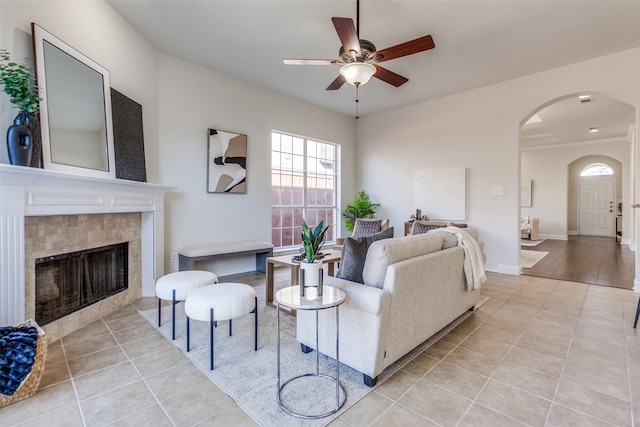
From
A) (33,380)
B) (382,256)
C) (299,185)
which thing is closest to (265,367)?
(382,256)

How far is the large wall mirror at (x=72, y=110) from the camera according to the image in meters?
2.34

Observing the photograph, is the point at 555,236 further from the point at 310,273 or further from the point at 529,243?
the point at 310,273

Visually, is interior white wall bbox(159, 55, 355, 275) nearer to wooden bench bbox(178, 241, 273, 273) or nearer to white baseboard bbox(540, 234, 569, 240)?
wooden bench bbox(178, 241, 273, 273)

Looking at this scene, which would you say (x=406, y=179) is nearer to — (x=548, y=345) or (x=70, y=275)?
(x=548, y=345)

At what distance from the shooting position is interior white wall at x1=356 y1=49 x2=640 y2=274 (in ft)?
13.4

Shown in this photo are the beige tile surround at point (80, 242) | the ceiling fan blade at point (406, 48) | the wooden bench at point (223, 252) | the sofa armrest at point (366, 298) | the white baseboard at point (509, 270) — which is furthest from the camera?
the white baseboard at point (509, 270)

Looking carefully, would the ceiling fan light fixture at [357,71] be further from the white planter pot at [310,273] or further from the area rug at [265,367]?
the area rug at [265,367]

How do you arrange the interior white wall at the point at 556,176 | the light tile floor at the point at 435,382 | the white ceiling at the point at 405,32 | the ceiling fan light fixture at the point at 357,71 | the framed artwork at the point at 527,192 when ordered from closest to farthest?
the light tile floor at the point at 435,382
the ceiling fan light fixture at the point at 357,71
the white ceiling at the point at 405,32
the interior white wall at the point at 556,176
the framed artwork at the point at 527,192

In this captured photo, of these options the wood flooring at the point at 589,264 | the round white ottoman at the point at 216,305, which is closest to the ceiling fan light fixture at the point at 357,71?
the round white ottoman at the point at 216,305

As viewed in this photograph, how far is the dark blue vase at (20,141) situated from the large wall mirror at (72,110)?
263mm

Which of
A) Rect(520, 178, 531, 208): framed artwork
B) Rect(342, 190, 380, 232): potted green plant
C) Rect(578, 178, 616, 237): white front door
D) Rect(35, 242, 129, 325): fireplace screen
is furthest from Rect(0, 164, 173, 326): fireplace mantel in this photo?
Rect(578, 178, 616, 237): white front door

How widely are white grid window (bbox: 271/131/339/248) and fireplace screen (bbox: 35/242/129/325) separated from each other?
2.63m

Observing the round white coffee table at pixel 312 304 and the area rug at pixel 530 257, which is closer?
the round white coffee table at pixel 312 304

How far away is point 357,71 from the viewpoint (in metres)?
2.81
